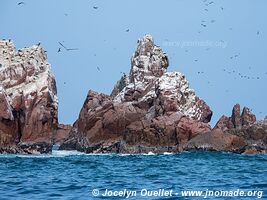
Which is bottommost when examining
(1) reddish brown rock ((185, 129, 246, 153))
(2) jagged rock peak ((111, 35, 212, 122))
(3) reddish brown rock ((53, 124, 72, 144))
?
(1) reddish brown rock ((185, 129, 246, 153))

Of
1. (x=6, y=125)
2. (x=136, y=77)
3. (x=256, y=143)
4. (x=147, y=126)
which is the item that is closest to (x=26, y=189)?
(x=6, y=125)

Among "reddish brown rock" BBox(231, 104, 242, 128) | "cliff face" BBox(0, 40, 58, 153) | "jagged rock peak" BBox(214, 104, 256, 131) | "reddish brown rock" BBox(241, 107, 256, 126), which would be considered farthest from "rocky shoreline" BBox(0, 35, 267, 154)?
"reddish brown rock" BBox(231, 104, 242, 128)

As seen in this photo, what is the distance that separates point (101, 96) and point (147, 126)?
61.2ft

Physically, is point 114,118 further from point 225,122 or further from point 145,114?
point 225,122

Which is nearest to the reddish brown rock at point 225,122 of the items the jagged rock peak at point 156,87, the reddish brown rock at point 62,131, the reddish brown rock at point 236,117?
the reddish brown rock at point 236,117

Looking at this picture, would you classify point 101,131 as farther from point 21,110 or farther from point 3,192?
point 3,192

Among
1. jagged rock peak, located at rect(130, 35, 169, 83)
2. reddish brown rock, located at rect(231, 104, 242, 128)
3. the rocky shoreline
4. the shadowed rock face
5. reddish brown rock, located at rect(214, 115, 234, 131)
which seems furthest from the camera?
reddish brown rock, located at rect(214, 115, 234, 131)

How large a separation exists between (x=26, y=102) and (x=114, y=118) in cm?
1449

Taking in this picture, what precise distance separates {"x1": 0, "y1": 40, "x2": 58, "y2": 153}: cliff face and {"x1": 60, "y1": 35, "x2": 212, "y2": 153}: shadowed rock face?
8787 mm

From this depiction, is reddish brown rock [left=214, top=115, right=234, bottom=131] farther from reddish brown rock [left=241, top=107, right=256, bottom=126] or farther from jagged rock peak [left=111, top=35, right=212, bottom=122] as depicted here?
jagged rock peak [left=111, top=35, right=212, bottom=122]

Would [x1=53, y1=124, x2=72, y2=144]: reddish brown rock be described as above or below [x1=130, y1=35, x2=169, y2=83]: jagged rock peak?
below

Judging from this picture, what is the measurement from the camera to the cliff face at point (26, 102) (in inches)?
2972

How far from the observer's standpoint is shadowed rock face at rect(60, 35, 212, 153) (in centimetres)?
8175

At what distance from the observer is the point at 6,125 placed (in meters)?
75.2
